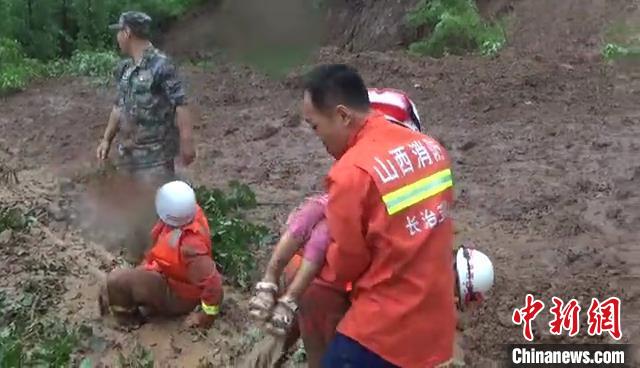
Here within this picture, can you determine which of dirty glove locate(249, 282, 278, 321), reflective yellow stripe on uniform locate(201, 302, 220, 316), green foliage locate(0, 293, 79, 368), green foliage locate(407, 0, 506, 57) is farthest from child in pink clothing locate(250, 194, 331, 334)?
green foliage locate(407, 0, 506, 57)

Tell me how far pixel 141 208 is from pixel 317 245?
359 cm

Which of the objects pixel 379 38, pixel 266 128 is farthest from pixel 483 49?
pixel 266 128

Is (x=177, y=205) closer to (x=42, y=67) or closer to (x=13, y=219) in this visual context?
(x=13, y=219)

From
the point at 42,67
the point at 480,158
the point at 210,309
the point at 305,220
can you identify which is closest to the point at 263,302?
the point at 305,220

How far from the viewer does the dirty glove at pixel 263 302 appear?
3664 mm

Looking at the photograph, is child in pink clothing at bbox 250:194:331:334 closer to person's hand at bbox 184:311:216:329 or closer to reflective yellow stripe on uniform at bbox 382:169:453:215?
reflective yellow stripe on uniform at bbox 382:169:453:215

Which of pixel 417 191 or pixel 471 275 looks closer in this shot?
pixel 417 191

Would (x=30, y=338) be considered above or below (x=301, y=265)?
below

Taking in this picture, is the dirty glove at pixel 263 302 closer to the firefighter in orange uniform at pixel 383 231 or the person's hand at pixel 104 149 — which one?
the firefighter in orange uniform at pixel 383 231

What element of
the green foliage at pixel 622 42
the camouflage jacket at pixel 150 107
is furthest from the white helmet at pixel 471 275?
the green foliage at pixel 622 42

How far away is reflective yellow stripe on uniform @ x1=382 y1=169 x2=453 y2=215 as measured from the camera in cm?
343

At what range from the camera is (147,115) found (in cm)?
649

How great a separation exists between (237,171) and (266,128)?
1242 mm

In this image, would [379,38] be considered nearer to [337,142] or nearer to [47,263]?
[47,263]
